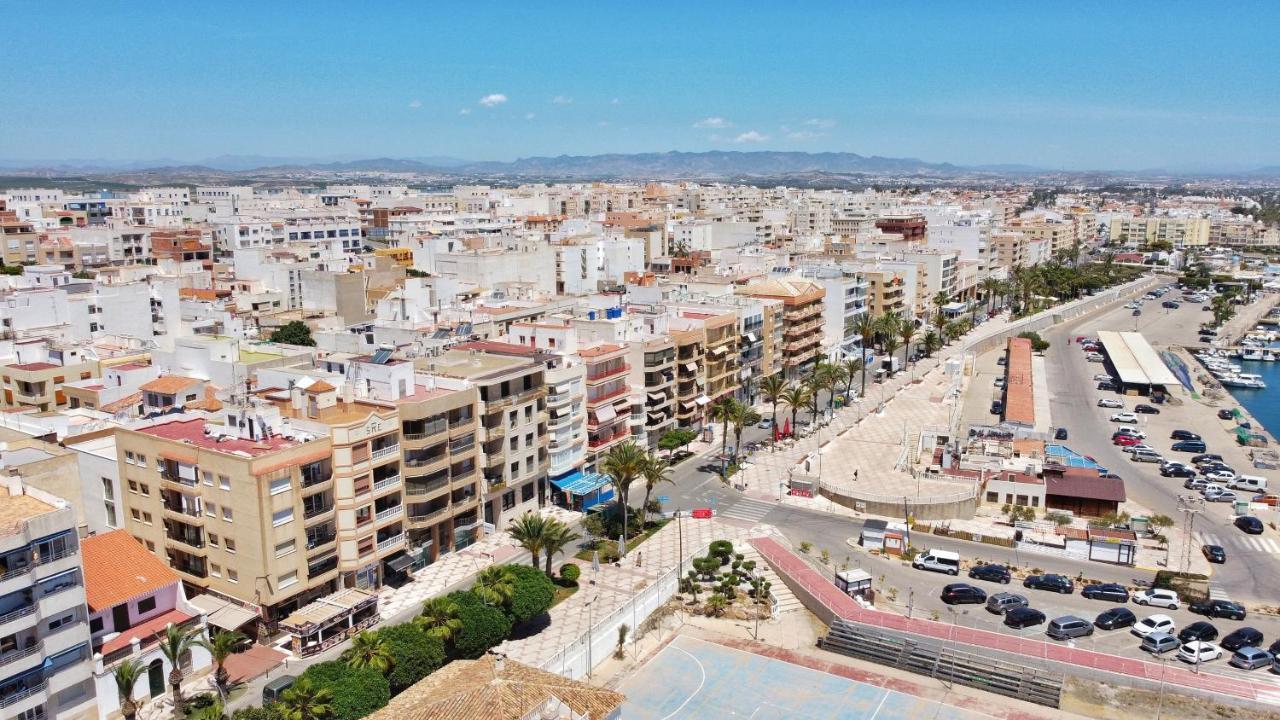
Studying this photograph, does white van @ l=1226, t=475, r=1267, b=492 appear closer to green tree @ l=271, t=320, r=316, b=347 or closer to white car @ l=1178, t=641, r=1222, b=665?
white car @ l=1178, t=641, r=1222, b=665

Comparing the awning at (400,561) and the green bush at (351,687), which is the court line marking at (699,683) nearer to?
the green bush at (351,687)

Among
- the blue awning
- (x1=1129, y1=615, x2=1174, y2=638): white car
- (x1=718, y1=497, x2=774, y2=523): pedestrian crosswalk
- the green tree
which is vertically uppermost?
the green tree

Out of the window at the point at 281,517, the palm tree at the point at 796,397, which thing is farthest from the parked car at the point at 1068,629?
the window at the point at 281,517

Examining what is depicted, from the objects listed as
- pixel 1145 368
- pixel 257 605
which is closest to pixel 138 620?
pixel 257 605

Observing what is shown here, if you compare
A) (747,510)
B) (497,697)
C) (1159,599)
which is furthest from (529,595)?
(1159,599)

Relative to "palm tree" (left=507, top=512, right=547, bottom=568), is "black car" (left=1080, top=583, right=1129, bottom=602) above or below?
below

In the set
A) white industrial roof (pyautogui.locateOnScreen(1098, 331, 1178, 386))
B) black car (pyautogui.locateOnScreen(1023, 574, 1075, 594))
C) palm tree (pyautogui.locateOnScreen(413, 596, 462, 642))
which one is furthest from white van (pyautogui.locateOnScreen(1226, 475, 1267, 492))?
palm tree (pyautogui.locateOnScreen(413, 596, 462, 642))
